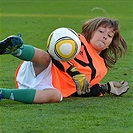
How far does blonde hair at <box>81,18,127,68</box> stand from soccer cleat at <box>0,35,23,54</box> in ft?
3.66

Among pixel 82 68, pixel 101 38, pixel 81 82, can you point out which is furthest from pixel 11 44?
pixel 101 38

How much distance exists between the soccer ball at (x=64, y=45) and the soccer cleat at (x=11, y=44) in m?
0.41

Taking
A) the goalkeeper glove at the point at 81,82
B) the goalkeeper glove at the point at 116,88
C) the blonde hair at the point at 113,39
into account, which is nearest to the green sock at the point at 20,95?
the goalkeeper glove at the point at 81,82

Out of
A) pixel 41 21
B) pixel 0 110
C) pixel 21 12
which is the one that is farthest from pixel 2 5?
pixel 0 110

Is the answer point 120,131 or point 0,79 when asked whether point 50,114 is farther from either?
point 0,79

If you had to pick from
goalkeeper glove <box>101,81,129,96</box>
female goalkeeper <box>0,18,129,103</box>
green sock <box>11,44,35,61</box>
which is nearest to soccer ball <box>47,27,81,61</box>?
female goalkeeper <box>0,18,129,103</box>

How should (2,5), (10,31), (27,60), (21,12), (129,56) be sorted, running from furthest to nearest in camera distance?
1. (2,5)
2. (21,12)
3. (10,31)
4. (129,56)
5. (27,60)

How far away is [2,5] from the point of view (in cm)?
2323

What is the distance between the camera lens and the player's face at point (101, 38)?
19.7 ft

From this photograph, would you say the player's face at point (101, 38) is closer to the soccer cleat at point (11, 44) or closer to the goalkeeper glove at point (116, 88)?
the goalkeeper glove at point (116, 88)

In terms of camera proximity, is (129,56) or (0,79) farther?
(129,56)

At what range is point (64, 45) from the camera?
542 cm

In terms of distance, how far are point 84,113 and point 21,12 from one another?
594 inches

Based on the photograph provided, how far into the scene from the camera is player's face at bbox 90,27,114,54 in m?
6.00
